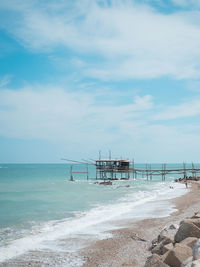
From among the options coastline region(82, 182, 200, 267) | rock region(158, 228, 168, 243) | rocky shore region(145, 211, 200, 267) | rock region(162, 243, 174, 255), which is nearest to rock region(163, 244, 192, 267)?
rocky shore region(145, 211, 200, 267)

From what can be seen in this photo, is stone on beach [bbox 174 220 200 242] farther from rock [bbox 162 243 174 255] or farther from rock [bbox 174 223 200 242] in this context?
rock [bbox 162 243 174 255]

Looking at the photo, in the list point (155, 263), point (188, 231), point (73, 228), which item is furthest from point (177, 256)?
point (73, 228)

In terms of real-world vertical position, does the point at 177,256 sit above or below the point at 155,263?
above

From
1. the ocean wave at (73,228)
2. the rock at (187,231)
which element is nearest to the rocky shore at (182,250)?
the rock at (187,231)

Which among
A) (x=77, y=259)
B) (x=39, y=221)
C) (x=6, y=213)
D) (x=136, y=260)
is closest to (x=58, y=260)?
(x=77, y=259)

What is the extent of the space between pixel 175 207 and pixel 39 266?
38.7 feet

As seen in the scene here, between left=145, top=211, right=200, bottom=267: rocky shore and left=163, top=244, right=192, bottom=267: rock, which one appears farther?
left=163, top=244, right=192, bottom=267: rock

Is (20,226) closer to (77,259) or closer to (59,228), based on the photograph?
(59,228)

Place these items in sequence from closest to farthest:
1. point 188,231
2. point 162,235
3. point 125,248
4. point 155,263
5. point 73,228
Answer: point 155,263
point 188,231
point 162,235
point 125,248
point 73,228

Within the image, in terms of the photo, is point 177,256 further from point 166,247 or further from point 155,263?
point 166,247

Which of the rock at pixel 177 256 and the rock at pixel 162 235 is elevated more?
the rock at pixel 177 256

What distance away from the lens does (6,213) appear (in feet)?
60.1

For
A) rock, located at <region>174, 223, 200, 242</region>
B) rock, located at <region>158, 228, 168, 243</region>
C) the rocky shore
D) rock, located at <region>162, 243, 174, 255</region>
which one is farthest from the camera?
rock, located at <region>158, 228, 168, 243</region>

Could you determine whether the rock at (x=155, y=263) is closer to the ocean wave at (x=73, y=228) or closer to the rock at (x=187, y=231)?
the rock at (x=187, y=231)
